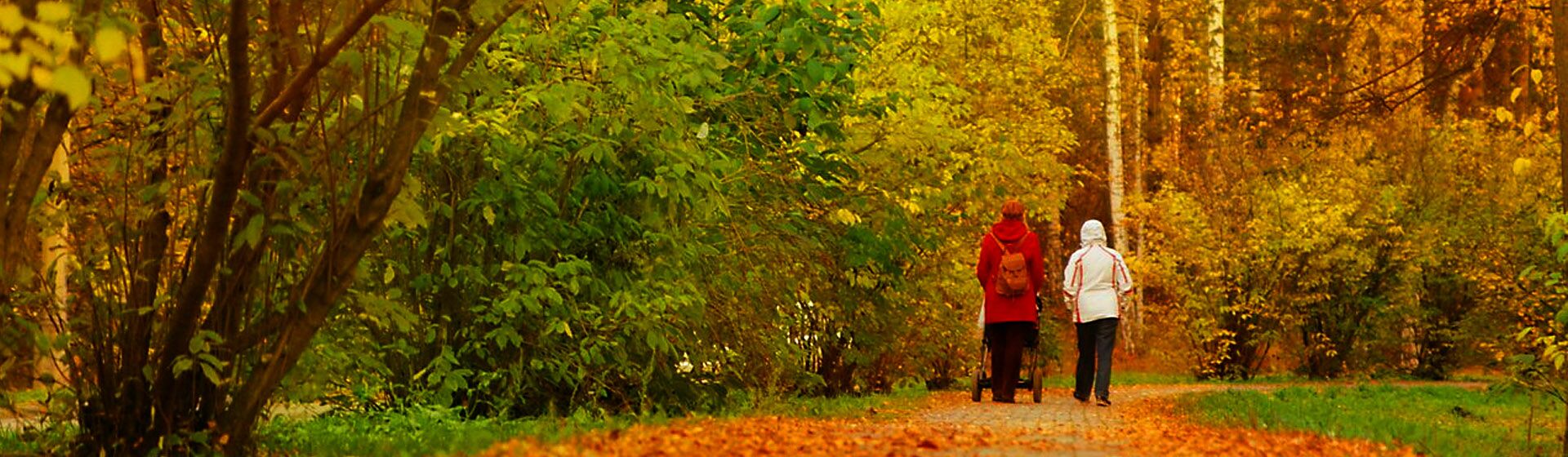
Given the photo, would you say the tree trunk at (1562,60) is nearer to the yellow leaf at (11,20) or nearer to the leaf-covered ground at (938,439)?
the leaf-covered ground at (938,439)

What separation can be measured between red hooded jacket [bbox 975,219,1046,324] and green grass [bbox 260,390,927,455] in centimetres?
286

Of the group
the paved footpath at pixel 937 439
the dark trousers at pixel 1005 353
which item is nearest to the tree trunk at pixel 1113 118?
the dark trousers at pixel 1005 353

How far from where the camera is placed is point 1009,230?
57.1 ft

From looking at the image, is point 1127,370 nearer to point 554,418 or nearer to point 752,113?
point 752,113

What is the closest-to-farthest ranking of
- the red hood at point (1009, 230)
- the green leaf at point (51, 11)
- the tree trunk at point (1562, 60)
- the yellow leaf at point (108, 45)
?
the yellow leaf at point (108, 45)
the green leaf at point (51, 11)
the tree trunk at point (1562, 60)
the red hood at point (1009, 230)

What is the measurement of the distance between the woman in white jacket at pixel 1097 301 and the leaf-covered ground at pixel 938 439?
2.83 m

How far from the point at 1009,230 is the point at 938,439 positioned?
7.17 metres

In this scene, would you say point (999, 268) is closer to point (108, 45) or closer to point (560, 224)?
point (560, 224)

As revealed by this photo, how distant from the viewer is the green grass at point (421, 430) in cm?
990

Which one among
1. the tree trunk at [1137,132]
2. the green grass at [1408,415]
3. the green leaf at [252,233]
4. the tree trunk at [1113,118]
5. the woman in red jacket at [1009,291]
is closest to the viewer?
the green leaf at [252,233]

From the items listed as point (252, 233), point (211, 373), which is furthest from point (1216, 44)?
point (211, 373)

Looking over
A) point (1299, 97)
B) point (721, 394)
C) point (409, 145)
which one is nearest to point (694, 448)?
point (409, 145)

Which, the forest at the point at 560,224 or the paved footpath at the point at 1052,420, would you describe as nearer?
the forest at the point at 560,224

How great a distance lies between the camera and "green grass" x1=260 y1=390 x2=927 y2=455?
9.90 meters
